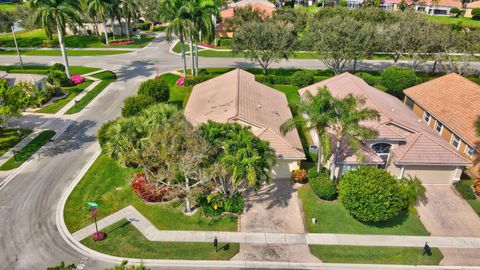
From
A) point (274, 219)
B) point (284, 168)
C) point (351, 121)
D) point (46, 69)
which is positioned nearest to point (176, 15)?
point (46, 69)

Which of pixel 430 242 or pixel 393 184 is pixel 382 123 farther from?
pixel 430 242

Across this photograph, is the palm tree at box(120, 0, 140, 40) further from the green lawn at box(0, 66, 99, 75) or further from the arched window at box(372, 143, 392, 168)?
the arched window at box(372, 143, 392, 168)

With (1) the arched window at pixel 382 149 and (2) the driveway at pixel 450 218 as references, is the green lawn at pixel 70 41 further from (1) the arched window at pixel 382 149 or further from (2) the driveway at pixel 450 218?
(2) the driveway at pixel 450 218

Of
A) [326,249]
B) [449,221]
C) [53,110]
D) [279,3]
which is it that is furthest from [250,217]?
[279,3]

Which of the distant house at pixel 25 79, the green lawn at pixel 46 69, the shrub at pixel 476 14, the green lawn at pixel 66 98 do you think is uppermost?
the shrub at pixel 476 14

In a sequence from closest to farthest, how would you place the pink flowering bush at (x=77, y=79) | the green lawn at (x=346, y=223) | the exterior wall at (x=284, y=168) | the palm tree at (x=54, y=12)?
the green lawn at (x=346, y=223) < the exterior wall at (x=284, y=168) < the palm tree at (x=54, y=12) < the pink flowering bush at (x=77, y=79)

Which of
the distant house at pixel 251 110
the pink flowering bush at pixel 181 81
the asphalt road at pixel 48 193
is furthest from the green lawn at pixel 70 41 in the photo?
the distant house at pixel 251 110
